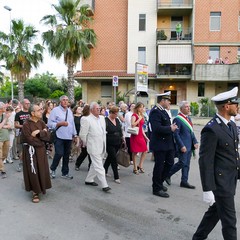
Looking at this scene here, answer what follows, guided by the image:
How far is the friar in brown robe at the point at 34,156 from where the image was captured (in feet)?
18.2

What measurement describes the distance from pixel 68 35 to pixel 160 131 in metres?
16.7

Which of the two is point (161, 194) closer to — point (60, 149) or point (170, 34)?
point (60, 149)

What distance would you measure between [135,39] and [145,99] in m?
7.70

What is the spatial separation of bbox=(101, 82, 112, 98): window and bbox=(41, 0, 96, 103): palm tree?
8.89 m

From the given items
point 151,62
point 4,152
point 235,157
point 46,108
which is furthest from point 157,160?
point 151,62

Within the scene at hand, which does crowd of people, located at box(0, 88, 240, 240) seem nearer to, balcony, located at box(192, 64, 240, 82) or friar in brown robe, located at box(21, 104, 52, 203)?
friar in brown robe, located at box(21, 104, 52, 203)

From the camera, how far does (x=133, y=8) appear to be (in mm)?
29312

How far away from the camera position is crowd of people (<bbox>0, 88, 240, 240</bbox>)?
3207mm

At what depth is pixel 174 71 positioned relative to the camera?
29.4m

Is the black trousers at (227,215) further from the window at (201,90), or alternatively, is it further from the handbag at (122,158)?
the window at (201,90)

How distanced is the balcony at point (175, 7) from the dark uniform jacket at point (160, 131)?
990 inches

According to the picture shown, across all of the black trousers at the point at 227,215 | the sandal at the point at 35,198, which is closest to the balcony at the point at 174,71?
the sandal at the point at 35,198

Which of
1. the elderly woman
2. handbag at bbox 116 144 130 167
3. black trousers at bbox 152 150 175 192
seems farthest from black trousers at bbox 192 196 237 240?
handbag at bbox 116 144 130 167

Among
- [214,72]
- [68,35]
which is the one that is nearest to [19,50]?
[68,35]
